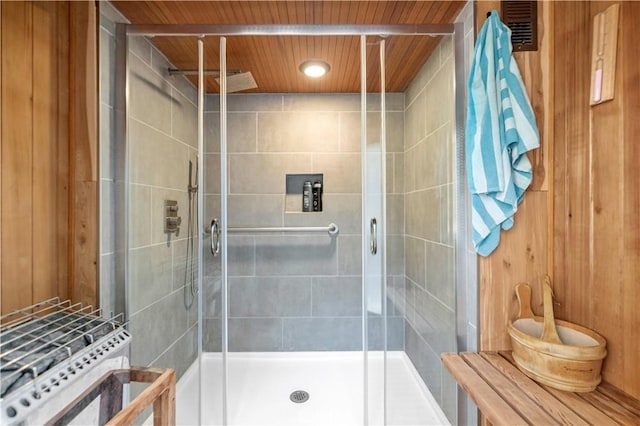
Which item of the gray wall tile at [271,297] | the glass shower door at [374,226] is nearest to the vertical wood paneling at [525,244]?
the glass shower door at [374,226]

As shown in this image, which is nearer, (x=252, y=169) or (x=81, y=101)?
(x=81, y=101)

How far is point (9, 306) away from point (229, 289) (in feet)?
4.04

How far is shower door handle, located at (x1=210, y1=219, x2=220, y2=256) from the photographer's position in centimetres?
144

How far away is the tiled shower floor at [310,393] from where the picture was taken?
140 centimetres

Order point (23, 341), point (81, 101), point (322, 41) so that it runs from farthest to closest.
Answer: point (322, 41)
point (81, 101)
point (23, 341)

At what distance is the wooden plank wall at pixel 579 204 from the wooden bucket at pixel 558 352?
7 cm

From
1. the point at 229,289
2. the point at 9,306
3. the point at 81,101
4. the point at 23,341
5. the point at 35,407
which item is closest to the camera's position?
the point at 35,407

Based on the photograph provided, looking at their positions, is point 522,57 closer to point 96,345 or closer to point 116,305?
point 96,345

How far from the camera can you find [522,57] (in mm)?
1118

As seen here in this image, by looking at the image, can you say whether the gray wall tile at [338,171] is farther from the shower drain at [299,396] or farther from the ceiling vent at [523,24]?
the shower drain at [299,396]

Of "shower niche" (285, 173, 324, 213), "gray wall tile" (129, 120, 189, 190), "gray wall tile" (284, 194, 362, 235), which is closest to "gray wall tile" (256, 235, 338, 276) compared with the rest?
"gray wall tile" (284, 194, 362, 235)

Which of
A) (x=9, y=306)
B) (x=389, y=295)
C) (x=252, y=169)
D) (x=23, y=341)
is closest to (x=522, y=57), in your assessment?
(x=389, y=295)

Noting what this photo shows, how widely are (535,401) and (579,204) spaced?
695 millimetres

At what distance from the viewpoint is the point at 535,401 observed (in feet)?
2.70
